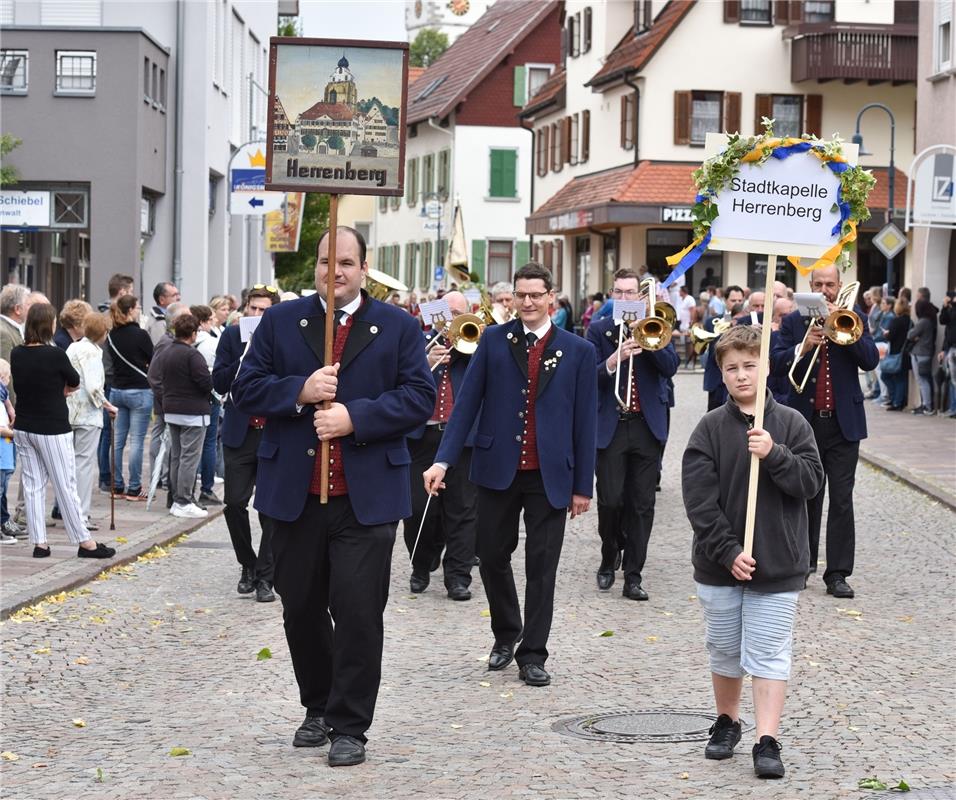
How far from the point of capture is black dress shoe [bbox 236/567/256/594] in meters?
11.9

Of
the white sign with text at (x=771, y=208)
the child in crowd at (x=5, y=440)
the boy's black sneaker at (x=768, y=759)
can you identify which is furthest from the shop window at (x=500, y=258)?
the boy's black sneaker at (x=768, y=759)

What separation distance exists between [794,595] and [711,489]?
529mm

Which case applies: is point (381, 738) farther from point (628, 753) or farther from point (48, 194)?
point (48, 194)

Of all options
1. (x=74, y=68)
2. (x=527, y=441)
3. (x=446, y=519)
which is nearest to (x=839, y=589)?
(x=446, y=519)

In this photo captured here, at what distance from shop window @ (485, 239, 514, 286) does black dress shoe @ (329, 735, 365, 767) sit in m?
61.5

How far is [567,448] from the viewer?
30.2ft

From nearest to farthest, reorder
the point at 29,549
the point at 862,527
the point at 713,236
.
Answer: the point at 713,236 → the point at 29,549 → the point at 862,527

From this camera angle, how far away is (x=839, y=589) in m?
11.6

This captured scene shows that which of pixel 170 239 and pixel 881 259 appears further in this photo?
pixel 881 259

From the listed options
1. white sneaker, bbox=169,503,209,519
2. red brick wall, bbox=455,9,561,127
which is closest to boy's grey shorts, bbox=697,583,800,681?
white sneaker, bbox=169,503,209,519

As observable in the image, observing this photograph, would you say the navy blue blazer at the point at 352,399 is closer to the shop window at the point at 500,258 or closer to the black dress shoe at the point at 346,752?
the black dress shoe at the point at 346,752

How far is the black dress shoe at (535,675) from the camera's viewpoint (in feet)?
28.8

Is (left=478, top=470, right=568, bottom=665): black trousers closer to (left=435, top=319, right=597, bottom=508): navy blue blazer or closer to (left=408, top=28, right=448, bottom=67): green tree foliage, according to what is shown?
(left=435, top=319, right=597, bottom=508): navy blue blazer

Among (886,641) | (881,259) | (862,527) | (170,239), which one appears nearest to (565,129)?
(881,259)
